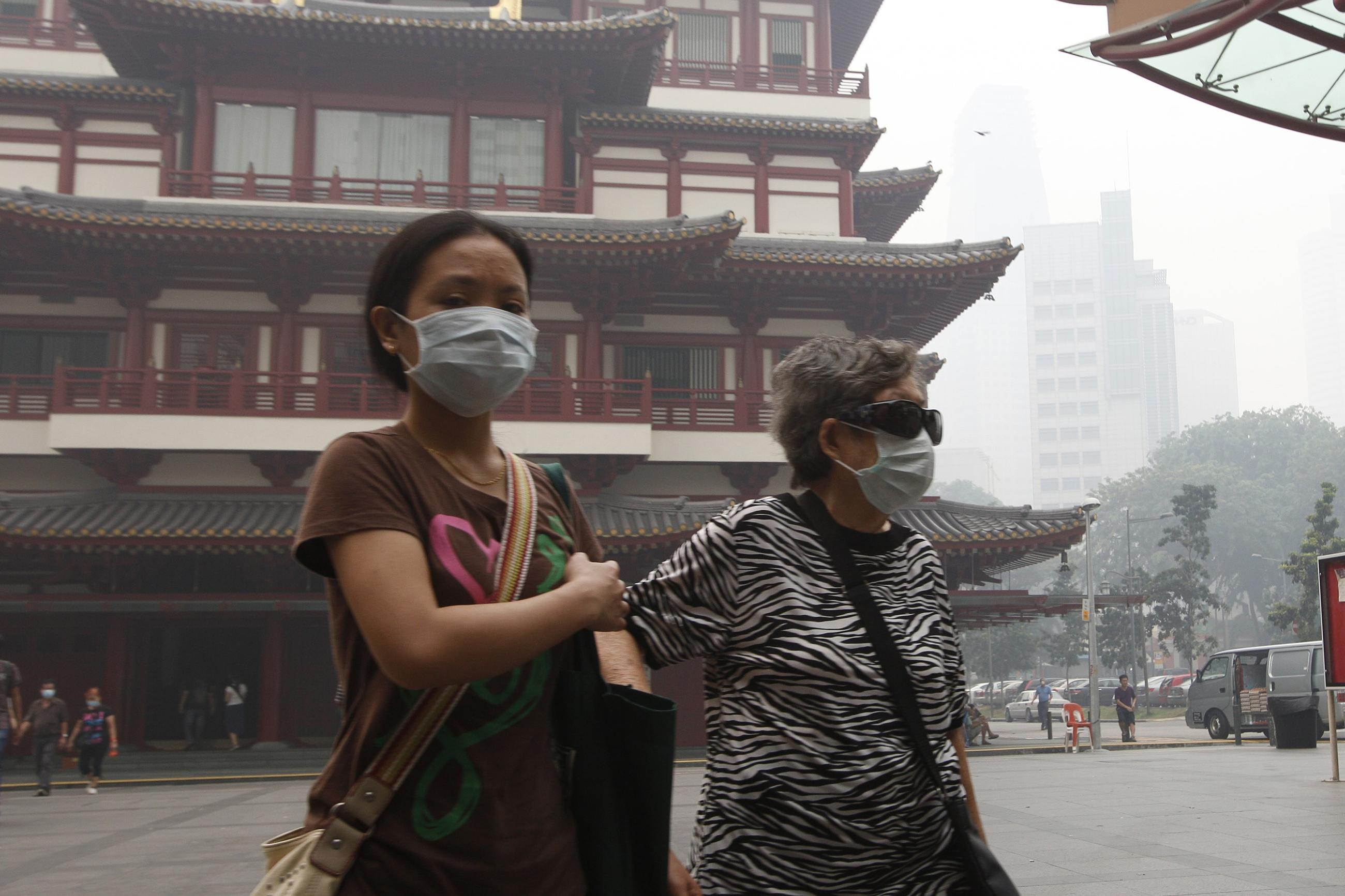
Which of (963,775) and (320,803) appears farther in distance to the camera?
(963,775)

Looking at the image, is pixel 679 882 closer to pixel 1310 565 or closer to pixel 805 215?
pixel 805 215

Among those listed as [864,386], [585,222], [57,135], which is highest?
[57,135]

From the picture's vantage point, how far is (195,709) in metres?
17.7

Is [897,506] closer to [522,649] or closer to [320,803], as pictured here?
[522,649]

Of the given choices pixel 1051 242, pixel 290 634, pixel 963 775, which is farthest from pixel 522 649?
pixel 1051 242

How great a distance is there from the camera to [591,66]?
20.2 meters

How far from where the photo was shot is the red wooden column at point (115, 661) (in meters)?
17.4

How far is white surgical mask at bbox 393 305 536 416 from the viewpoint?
197cm

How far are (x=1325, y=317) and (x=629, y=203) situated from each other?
179 meters

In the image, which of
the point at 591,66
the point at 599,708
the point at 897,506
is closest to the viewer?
the point at 599,708

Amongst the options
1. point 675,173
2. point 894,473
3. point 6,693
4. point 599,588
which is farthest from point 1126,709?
point 599,588

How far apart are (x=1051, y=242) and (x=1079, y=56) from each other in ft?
513

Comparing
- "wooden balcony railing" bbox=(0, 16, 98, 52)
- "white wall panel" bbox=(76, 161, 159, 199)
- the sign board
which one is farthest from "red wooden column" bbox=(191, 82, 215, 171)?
the sign board

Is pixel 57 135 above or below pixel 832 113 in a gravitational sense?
below
